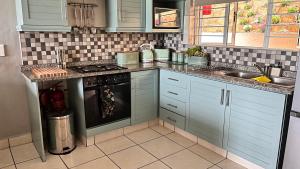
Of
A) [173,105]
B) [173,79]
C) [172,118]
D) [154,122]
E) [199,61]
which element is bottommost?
[154,122]

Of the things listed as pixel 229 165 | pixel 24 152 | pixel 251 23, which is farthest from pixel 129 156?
pixel 251 23

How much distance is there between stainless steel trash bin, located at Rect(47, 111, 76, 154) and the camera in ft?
7.86

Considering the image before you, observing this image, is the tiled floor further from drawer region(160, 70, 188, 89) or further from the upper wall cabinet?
the upper wall cabinet

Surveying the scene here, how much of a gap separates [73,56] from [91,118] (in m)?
0.86

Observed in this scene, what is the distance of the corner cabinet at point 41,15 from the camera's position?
222 cm

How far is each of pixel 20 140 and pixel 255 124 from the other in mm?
2591

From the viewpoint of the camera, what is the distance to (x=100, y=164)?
2289mm

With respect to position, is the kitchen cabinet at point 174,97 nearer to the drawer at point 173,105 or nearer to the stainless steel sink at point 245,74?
the drawer at point 173,105

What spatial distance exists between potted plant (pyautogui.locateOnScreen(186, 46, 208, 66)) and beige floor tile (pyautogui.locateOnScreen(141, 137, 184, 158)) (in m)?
1.08

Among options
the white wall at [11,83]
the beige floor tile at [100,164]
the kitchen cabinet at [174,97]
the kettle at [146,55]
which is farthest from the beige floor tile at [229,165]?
the white wall at [11,83]

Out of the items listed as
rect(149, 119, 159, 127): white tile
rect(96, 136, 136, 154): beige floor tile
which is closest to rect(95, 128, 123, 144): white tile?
rect(96, 136, 136, 154): beige floor tile

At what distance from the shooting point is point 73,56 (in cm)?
289

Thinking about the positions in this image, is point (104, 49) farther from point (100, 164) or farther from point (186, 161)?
point (186, 161)

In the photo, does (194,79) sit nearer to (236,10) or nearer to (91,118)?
(236,10)
